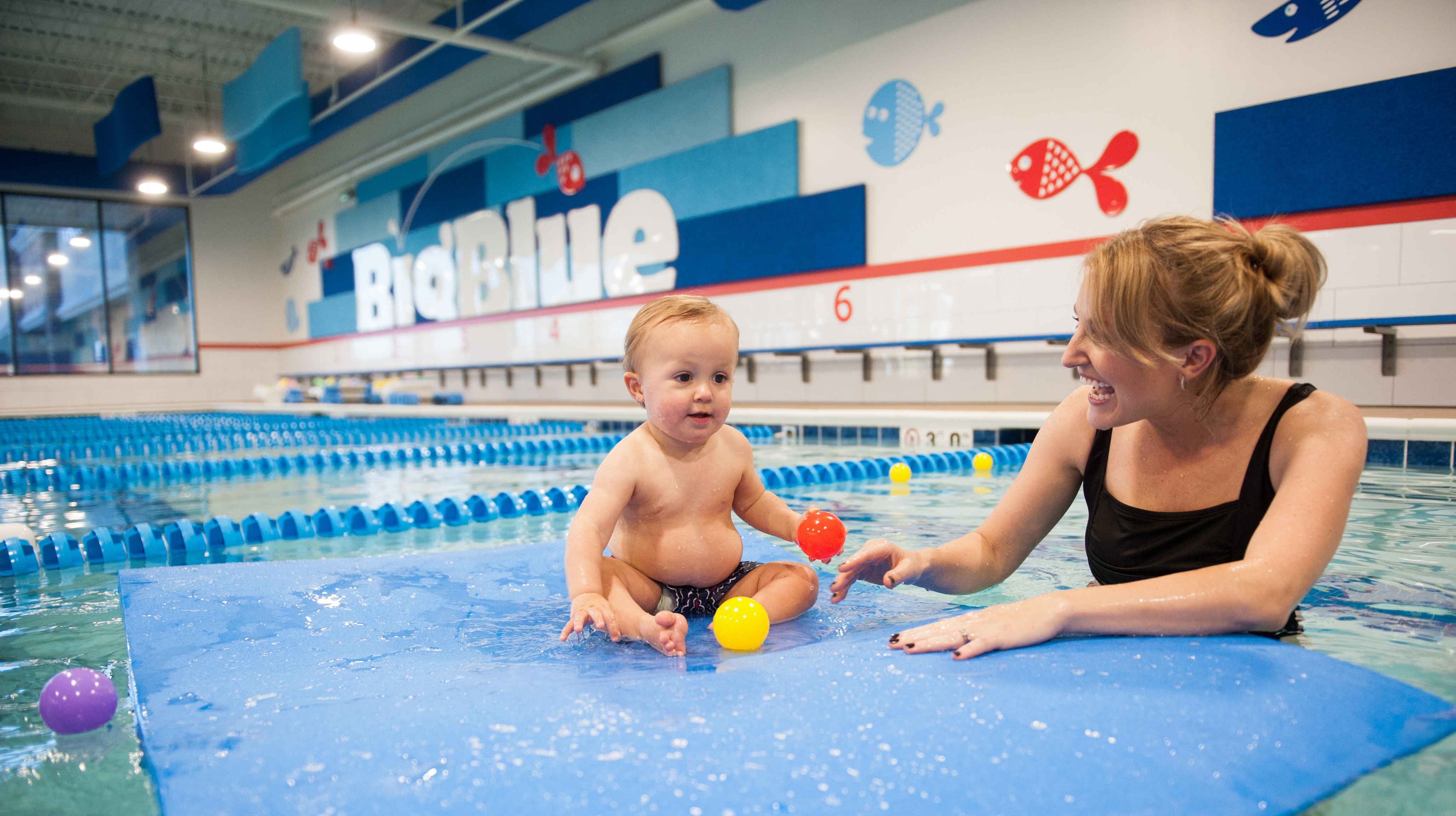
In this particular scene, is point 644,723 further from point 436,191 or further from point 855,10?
point 436,191

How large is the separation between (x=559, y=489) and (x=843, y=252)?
217 inches

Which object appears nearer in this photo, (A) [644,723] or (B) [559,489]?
(A) [644,723]

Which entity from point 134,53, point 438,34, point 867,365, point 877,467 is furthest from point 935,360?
point 134,53

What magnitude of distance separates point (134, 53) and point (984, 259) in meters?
13.5

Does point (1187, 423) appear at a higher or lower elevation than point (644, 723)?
higher

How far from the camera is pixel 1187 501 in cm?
158

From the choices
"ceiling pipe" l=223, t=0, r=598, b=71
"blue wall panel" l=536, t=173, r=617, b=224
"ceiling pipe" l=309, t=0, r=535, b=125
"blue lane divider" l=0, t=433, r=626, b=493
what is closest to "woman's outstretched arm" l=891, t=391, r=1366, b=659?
"blue lane divider" l=0, t=433, r=626, b=493

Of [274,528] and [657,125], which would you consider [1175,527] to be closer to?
[274,528]

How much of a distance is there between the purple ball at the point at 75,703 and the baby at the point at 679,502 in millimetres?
844

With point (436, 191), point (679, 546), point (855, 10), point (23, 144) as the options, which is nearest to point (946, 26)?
point (855, 10)

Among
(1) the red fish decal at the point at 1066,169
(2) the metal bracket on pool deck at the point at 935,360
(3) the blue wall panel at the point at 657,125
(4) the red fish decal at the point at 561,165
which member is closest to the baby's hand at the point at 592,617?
(1) the red fish decal at the point at 1066,169

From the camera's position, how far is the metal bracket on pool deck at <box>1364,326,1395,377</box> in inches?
229

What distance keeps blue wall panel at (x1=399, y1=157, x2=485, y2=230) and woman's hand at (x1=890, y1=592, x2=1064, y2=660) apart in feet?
45.4

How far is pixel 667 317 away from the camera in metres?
1.97
